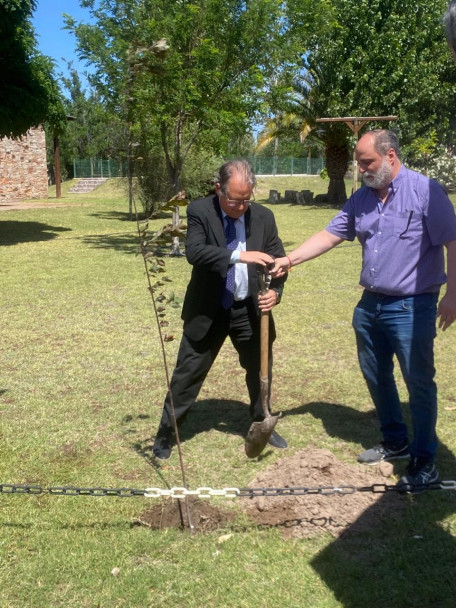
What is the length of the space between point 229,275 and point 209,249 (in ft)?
1.25

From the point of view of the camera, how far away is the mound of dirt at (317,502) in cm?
385

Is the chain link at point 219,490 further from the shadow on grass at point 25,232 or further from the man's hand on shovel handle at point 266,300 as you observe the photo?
the shadow on grass at point 25,232

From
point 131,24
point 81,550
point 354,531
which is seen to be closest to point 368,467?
point 354,531

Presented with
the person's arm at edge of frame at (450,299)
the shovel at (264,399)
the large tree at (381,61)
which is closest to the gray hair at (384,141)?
the person's arm at edge of frame at (450,299)

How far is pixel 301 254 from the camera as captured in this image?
14.9ft

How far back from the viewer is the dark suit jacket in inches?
167

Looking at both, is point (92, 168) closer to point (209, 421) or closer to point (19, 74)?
point (19, 74)

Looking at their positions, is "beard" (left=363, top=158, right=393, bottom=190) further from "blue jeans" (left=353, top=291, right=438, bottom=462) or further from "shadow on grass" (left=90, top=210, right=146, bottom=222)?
"shadow on grass" (left=90, top=210, right=146, bottom=222)

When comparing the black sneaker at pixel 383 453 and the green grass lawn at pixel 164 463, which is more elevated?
the black sneaker at pixel 383 453

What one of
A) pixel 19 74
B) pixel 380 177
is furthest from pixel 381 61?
pixel 380 177

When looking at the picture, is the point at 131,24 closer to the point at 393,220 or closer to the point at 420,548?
the point at 393,220

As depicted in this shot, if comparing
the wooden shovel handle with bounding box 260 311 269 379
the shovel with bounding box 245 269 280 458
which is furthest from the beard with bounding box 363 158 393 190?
the wooden shovel handle with bounding box 260 311 269 379

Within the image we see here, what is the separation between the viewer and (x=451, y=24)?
5.76 feet

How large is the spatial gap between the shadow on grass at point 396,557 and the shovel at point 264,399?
792 millimetres
